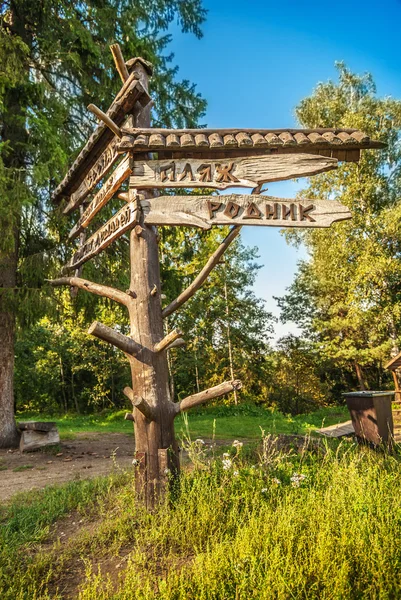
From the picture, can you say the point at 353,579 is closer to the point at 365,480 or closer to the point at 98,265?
the point at 365,480

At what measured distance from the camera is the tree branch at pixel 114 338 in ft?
11.7

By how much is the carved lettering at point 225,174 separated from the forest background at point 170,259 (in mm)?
4644

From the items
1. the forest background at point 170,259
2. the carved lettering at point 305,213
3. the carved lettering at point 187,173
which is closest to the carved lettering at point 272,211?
the carved lettering at point 305,213

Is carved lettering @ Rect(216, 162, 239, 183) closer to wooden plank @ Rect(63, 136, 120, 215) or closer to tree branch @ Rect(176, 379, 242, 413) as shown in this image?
wooden plank @ Rect(63, 136, 120, 215)

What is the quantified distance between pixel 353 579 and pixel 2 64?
30.7 feet

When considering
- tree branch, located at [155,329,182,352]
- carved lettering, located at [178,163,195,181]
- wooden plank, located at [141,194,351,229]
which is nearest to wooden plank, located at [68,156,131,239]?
carved lettering, located at [178,163,195,181]

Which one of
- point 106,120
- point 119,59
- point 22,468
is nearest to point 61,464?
point 22,468

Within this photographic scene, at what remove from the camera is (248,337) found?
2109cm

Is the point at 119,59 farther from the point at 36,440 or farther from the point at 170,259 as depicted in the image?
the point at 170,259

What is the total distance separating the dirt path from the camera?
604 cm

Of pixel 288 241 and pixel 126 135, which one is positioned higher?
pixel 288 241

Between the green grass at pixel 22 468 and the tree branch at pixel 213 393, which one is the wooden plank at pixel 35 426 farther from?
the tree branch at pixel 213 393

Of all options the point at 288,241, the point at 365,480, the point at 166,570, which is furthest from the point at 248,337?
the point at 166,570

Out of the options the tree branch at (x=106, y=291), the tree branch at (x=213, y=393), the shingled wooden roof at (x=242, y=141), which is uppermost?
the shingled wooden roof at (x=242, y=141)
